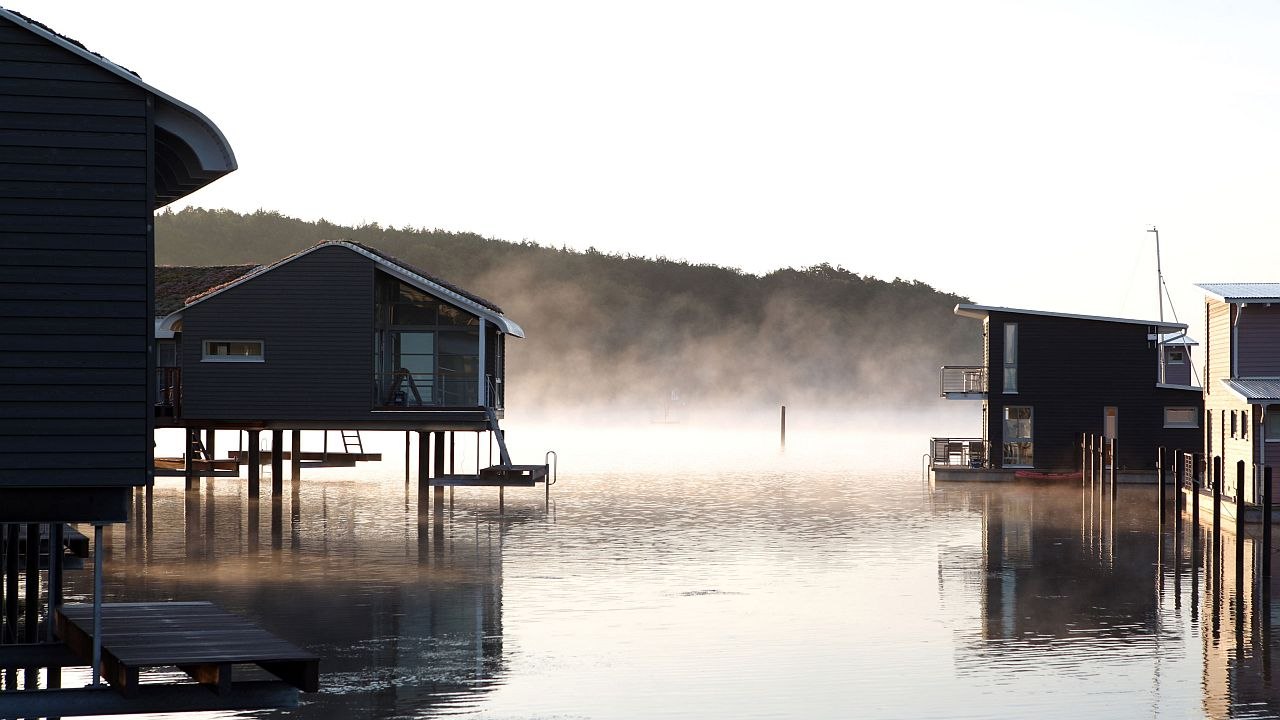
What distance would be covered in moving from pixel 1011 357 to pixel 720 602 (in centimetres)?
3638

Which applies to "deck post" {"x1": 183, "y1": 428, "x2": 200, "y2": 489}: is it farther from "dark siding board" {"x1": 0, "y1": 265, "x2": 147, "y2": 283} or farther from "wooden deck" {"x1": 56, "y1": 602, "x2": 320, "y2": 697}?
"dark siding board" {"x1": 0, "y1": 265, "x2": 147, "y2": 283}

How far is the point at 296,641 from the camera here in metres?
22.3

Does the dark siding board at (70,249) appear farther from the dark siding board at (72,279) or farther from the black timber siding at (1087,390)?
the black timber siding at (1087,390)

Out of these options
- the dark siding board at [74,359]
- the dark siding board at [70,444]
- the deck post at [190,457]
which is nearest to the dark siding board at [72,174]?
the dark siding board at [74,359]

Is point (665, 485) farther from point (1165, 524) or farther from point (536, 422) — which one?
point (536, 422)

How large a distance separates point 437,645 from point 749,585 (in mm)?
9072

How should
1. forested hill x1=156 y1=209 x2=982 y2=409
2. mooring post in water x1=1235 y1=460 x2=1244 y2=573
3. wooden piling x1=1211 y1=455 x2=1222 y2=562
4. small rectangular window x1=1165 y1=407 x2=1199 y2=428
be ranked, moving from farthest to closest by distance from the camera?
forested hill x1=156 y1=209 x2=982 y2=409
small rectangular window x1=1165 y1=407 x2=1199 y2=428
wooden piling x1=1211 y1=455 x2=1222 y2=562
mooring post in water x1=1235 y1=460 x2=1244 y2=573

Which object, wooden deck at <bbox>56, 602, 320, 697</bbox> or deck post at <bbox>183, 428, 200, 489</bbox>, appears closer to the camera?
wooden deck at <bbox>56, 602, 320, 697</bbox>

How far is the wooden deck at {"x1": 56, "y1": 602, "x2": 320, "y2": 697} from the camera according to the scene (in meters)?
12.5

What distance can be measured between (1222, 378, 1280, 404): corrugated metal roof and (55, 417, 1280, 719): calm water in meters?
4.35

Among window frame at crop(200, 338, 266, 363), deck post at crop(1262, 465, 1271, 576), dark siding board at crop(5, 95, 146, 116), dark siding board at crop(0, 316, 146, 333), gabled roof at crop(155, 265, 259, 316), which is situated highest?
gabled roof at crop(155, 265, 259, 316)

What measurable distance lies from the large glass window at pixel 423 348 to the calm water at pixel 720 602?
3.58m

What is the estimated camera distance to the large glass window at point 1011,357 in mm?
60625

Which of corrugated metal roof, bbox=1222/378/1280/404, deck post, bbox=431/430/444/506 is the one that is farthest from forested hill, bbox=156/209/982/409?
corrugated metal roof, bbox=1222/378/1280/404
